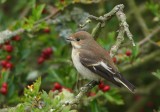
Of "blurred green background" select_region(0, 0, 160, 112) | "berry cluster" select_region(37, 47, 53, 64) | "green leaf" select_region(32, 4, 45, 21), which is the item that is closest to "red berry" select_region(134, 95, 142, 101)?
"blurred green background" select_region(0, 0, 160, 112)

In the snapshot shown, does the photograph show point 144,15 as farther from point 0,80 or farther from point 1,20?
point 0,80

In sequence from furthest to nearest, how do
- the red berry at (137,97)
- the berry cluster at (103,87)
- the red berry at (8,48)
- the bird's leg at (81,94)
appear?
the red berry at (137,97) < the red berry at (8,48) < the berry cluster at (103,87) < the bird's leg at (81,94)

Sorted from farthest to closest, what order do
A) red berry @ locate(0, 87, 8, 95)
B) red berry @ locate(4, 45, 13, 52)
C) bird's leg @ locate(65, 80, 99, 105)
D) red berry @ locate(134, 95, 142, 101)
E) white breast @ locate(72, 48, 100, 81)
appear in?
1. red berry @ locate(134, 95, 142, 101)
2. red berry @ locate(4, 45, 13, 52)
3. red berry @ locate(0, 87, 8, 95)
4. white breast @ locate(72, 48, 100, 81)
5. bird's leg @ locate(65, 80, 99, 105)

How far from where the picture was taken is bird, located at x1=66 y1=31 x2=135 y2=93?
4.90 m

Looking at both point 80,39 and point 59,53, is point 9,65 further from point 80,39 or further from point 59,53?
point 80,39

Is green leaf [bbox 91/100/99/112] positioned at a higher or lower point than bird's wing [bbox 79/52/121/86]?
lower

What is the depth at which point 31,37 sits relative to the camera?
572 centimetres

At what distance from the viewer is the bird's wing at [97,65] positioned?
4.89 metres

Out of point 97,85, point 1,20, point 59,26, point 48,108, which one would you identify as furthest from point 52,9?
point 48,108

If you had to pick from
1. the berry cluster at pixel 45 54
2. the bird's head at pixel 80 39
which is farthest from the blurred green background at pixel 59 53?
the bird's head at pixel 80 39

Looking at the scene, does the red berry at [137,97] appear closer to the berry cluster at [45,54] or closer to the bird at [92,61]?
the berry cluster at [45,54]

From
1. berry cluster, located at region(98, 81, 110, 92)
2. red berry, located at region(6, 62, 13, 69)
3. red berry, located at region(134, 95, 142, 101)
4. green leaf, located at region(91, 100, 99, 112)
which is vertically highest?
red berry, located at region(6, 62, 13, 69)

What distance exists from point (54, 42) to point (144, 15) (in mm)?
1840

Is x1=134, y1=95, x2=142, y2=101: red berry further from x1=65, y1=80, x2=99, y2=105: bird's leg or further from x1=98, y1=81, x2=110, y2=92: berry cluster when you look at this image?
x1=65, y1=80, x2=99, y2=105: bird's leg
